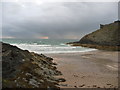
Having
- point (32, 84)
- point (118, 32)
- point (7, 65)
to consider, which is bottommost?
point (32, 84)

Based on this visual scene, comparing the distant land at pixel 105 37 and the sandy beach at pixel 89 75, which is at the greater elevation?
the distant land at pixel 105 37

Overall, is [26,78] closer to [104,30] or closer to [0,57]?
[0,57]

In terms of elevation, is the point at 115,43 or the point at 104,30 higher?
the point at 104,30

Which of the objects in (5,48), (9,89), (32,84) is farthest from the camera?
(5,48)

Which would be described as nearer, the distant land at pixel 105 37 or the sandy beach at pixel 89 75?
the sandy beach at pixel 89 75

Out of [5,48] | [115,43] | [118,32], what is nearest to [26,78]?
[5,48]

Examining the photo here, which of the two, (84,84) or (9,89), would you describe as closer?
(9,89)

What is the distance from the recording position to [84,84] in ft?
35.9

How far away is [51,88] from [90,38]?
273 ft

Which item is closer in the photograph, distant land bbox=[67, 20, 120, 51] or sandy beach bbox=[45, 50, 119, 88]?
sandy beach bbox=[45, 50, 119, 88]

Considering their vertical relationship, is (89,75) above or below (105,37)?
below

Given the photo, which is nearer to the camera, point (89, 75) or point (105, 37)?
point (89, 75)

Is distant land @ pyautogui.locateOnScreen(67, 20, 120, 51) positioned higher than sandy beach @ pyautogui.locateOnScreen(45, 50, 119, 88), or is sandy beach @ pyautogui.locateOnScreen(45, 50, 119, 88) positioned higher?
distant land @ pyautogui.locateOnScreen(67, 20, 120, 51)

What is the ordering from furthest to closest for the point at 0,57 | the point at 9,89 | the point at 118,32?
the point at 118,32 < the point at 0,57 < the point at 9,89
